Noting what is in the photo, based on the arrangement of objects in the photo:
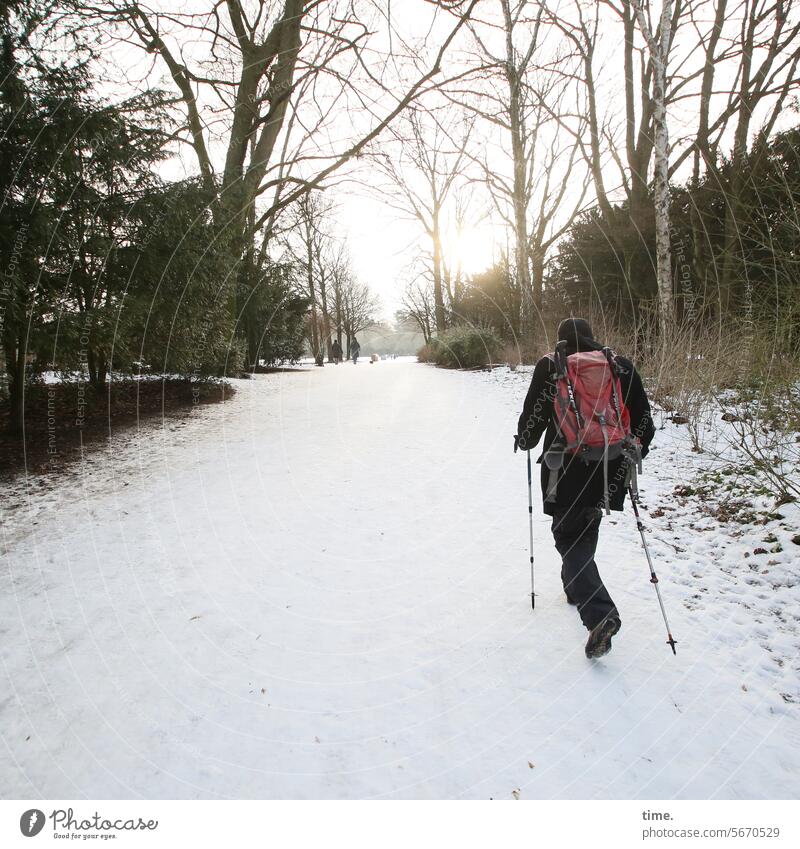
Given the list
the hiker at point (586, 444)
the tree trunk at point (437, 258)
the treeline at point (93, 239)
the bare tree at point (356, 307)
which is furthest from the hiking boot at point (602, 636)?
the bare tree at point (356, 307)

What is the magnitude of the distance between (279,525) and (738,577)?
13.5 feet

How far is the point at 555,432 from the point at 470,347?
16866mm

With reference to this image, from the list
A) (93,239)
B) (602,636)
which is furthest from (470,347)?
(602,636)

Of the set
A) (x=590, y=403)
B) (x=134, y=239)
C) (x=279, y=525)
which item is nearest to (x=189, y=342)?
(x=134, y=239)

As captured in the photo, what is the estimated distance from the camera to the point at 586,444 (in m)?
2.72

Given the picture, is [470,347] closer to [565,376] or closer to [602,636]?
[565,376]

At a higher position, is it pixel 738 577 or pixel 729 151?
pixel 729 151

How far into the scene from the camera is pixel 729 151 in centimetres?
1178

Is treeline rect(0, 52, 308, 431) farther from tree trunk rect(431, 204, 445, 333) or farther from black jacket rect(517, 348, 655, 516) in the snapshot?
tree trunk rect(431, 204, 445, 333)

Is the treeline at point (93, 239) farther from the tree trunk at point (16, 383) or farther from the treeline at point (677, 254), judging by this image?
the treeline at point (677, 254)

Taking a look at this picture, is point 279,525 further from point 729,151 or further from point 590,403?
point 729,151

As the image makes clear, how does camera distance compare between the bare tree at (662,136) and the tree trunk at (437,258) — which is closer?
the bare tree at (662,136)

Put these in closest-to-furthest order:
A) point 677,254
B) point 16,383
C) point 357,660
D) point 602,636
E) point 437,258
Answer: point 602,636 < point 357,660 < point 16,383 < point 677,254 < point 437,258

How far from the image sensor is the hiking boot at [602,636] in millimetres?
2656
